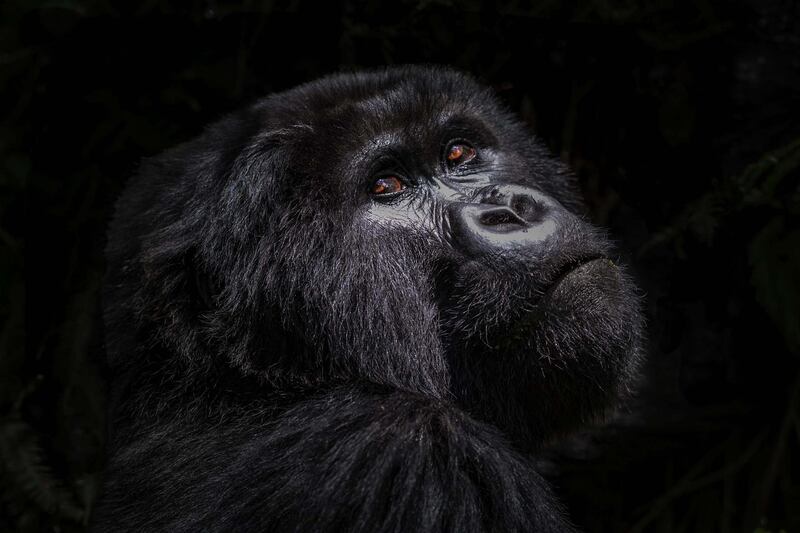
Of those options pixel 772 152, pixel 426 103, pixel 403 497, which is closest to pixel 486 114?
pixel 426 103

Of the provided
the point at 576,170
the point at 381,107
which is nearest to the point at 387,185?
the point at 381,107

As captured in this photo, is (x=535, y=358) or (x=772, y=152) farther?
(x=772, y=152)

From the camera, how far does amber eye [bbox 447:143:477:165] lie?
2926mm

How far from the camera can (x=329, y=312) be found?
2535mm

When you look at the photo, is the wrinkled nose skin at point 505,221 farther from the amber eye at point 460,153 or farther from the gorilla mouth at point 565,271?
the amber eye at point 460,153

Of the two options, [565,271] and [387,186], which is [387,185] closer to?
[387,186]

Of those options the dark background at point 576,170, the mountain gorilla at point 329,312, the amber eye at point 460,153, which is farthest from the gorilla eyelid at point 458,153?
the dark background at point 576,170

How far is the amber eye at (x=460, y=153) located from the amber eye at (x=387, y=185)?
0.71ft

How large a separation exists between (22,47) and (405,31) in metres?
1.63

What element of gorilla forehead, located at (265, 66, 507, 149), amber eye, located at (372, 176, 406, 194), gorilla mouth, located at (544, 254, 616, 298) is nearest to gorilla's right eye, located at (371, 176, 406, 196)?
amber eye, located at (372, 176, 406, 194)

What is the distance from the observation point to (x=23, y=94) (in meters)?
3.97

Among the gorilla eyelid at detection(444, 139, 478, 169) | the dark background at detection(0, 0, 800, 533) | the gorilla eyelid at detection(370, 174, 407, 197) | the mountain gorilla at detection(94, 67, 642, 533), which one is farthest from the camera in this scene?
the dark background at detection(0, 0, 800, 533)

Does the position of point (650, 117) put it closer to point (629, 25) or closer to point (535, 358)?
point (629, 25)

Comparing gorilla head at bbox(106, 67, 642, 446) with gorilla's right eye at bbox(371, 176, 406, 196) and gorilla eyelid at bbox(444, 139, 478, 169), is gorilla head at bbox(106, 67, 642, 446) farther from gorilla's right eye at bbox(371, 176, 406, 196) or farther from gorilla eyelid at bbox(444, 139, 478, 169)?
gorilla eyelid at bbox(444, 139, 478, 169)
